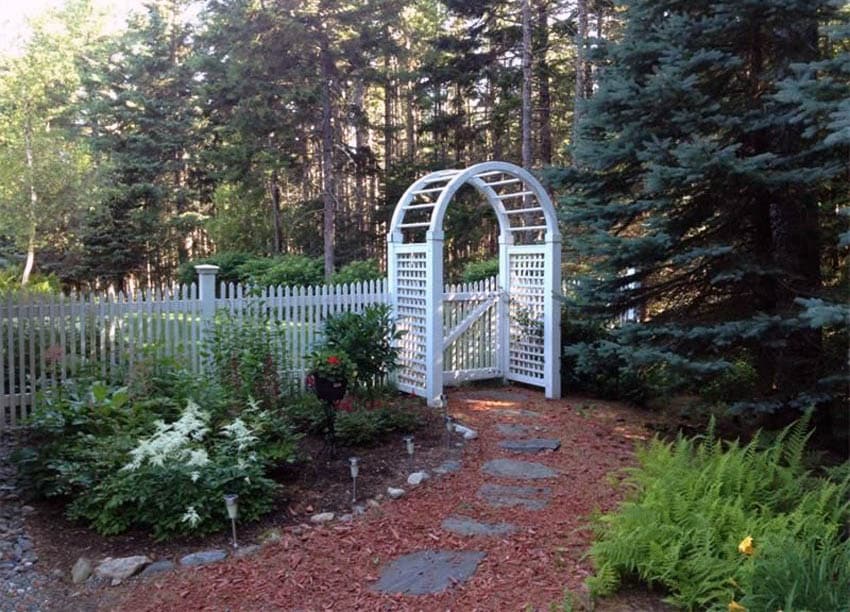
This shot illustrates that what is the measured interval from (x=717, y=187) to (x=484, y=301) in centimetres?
302

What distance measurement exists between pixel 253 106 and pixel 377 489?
13.2 metres

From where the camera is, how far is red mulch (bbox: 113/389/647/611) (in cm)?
278

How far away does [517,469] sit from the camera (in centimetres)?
450

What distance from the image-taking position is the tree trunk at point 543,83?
14156 millimetres

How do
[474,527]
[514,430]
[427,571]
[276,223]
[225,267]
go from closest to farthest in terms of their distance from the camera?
[427,571], [474,527], [514,430], [225,267], [276,223]

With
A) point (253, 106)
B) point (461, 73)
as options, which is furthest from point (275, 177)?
point (461, 73)

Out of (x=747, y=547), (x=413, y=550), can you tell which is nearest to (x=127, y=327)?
(x=413, y=550)

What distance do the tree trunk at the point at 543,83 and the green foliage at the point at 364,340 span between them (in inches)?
362

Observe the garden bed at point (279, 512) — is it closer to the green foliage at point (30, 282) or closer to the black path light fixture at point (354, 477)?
the black path light fixture at point (354, 477)

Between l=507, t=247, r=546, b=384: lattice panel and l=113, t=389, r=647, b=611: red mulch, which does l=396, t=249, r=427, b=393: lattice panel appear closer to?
l=507, t=247, r=546, b=384: lattice panel

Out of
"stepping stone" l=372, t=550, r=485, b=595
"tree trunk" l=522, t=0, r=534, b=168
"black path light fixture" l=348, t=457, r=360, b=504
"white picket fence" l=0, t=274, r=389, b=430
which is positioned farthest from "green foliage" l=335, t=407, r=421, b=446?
"tree trunk" l=522, t=0, r=534, b=168

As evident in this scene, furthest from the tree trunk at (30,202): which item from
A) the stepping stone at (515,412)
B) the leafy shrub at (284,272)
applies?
the stepping stone at (515,412)

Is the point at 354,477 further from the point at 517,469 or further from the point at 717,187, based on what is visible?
the point at 717,187

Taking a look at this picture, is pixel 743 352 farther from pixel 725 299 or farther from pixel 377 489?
pixel 377 489
